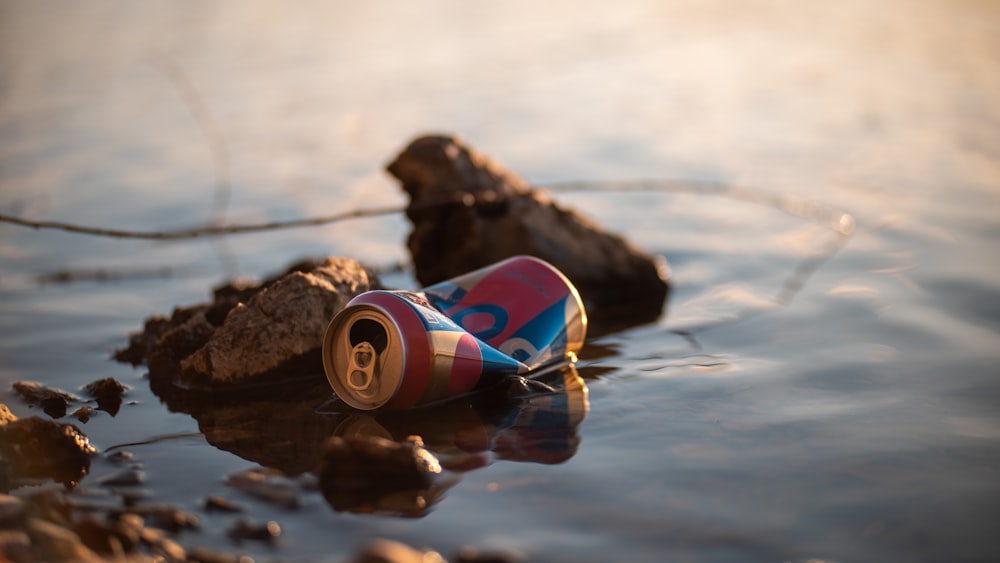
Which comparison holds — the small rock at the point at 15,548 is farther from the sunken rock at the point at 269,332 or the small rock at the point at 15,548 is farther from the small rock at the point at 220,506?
the sunken rock at the point at 269,332

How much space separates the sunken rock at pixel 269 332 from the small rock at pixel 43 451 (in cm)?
81

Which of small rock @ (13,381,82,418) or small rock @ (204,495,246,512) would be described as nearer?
small rock @ (204,495,246,512)

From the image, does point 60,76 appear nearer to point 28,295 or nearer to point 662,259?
point 28,295

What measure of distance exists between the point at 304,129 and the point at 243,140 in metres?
0.57

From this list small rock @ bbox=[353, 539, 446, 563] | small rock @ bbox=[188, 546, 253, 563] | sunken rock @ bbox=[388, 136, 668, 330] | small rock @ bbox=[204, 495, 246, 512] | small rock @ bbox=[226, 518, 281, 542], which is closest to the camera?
small rock @ bbox=[353, 539, 446, 563]

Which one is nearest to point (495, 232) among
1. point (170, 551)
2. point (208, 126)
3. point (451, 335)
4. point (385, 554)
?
point (451, 335)

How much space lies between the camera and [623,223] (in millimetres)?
7402

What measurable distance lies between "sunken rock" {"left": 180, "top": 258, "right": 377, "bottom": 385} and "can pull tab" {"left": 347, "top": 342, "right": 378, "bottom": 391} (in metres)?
0.67

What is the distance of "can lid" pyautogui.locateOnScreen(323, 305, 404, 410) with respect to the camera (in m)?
3.73

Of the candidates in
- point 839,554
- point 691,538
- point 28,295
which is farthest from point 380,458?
point 28,295

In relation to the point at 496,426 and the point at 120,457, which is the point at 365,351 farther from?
the point at 120,457

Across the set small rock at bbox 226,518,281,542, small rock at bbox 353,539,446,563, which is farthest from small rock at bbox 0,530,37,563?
small rock at bbox 353,539,446,563

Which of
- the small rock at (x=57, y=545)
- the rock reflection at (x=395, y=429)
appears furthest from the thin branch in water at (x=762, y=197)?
the small rock at (x=57, y=545)

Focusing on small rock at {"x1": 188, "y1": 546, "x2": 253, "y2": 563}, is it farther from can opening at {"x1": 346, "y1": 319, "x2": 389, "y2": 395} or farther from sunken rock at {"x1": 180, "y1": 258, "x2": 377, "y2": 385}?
sunken rock at {"x1": 180, "y1": 258, "x2": 377, "y2": 385}
